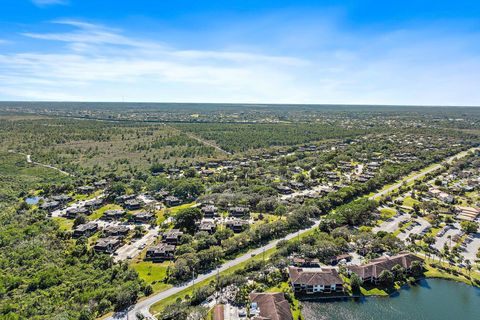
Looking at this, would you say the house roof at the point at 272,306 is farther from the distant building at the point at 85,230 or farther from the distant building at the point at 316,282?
the distant building at the point at 85,230

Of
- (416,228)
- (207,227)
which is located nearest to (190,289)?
(207,227)

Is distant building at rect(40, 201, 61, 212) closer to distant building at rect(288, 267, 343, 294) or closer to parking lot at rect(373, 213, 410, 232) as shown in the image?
distant building at rect(288, 267, 343, 294)

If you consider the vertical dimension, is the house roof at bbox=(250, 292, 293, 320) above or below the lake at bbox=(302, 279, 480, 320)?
above

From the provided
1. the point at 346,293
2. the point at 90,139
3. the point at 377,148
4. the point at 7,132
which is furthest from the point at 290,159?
the point at 7,132

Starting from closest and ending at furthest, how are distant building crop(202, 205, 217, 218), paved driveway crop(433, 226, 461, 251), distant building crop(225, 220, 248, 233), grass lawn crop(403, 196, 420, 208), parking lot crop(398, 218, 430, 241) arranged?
paved driveway crop(433, 226, 461, 251), parking lot crop(398, 218, 430, 241), distant building crop(225, 220, 248, 233), distant building crop(202, 205, 217, 218), grass lawn crop(403, 196, 420, 208)

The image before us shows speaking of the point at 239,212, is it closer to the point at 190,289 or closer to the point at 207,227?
the point at 207,227

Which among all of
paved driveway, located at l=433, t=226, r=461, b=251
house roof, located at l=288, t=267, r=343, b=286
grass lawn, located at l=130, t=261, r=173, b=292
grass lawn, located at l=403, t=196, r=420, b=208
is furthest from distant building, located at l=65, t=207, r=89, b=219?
grass lawn, located at l=403, t=196, r=420, b=208
